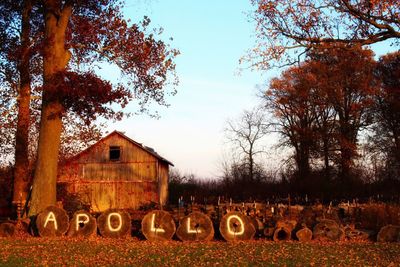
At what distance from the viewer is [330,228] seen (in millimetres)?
16500

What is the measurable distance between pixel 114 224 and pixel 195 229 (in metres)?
2.61

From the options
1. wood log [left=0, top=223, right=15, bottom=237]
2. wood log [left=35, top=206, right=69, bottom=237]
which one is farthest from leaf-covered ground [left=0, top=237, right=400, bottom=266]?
wood log [left=0, top=223, right=15, bottom=237]

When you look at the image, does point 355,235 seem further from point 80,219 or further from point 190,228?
point 80,219

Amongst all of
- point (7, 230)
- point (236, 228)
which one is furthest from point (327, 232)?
point (7, 230)

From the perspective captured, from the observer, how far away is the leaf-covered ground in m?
11.5

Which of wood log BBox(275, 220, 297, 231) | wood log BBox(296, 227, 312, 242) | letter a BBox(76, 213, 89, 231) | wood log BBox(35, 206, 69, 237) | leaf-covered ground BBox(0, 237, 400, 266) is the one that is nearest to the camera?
leaf-covered ground BBox(0, 237, 400, 266)

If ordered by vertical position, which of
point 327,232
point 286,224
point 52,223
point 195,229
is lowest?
point 327,232

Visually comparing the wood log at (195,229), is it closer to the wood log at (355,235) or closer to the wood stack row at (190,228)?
the wood stack row at (190,228)

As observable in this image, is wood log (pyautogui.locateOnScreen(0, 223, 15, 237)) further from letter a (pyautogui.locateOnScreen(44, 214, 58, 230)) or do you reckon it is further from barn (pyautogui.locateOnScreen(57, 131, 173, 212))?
barn (pyautogui.locateOnScreen(57, 131, 173, 212))

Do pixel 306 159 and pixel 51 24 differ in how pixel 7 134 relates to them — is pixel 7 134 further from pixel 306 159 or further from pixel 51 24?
pixel 306 159

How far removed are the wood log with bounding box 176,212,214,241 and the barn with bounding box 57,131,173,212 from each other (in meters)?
25.9

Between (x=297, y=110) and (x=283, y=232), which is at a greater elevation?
(x=297, y=110)

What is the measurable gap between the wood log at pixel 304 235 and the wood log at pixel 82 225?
20.9 feet

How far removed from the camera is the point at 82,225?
16.8 m
